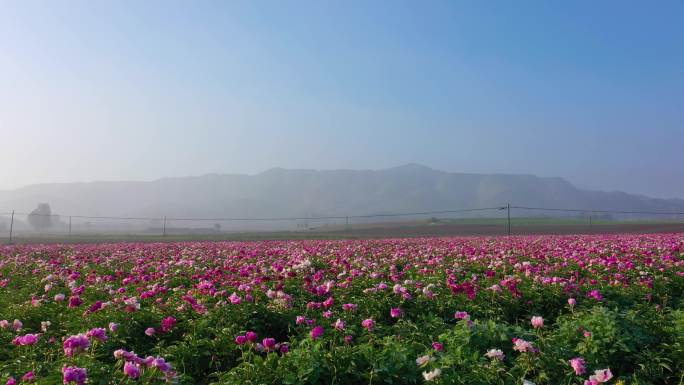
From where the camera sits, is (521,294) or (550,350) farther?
(521,294)

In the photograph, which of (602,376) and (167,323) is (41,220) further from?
(602,376)

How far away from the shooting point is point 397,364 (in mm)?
4062

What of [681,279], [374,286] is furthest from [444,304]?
[681,279]

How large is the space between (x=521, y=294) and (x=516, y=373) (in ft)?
9.69

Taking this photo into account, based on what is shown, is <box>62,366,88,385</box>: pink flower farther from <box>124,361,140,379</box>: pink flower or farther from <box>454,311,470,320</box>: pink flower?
<box>454,311,470,320</box>: pink flower

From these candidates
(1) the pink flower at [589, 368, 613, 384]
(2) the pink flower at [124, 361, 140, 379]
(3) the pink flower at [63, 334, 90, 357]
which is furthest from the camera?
(3) the pink flower at [63, 334, 90, 357]

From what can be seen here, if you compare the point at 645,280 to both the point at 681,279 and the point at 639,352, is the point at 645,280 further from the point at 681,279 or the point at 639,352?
the point at 639,352

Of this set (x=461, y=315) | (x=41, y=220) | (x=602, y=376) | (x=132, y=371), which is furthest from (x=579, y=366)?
(x=41, y=220)

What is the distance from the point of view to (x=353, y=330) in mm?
5438

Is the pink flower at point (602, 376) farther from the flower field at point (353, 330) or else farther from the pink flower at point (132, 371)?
the pink flower at point (132, 371)

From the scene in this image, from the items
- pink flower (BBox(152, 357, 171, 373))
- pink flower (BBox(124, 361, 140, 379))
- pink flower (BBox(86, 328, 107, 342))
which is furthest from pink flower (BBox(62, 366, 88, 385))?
pink flower (BBox(86, 328, 107, 342))

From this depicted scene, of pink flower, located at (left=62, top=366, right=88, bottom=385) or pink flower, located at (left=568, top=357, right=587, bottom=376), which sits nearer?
pink flower, located at (left=62, top=366, right=88, bottom=385)

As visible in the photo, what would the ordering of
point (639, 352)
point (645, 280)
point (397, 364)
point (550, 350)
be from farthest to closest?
point (645, 280) → point (639, 352) → point (550, 350) → point (397, 364)

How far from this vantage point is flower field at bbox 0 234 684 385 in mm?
3977
